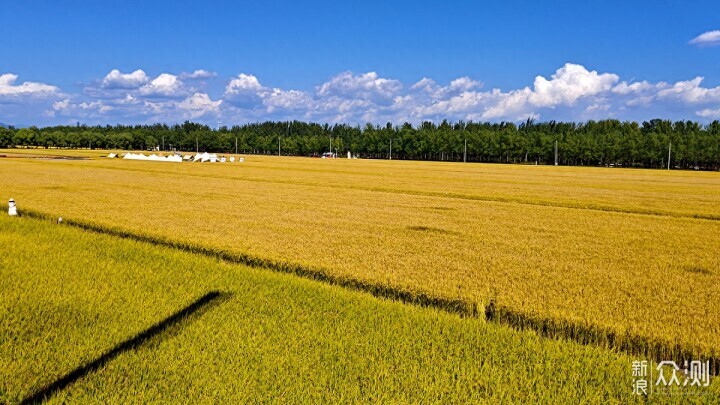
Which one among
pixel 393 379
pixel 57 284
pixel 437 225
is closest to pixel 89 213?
pixel 57 284

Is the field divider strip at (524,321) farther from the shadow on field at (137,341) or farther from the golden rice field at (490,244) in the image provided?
the shadow on field at (137,341)

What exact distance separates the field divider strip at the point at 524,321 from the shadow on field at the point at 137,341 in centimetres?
270

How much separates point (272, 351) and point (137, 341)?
2043 mm

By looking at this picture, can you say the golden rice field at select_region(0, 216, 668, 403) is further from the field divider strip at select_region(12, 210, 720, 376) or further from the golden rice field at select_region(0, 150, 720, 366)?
the golden rice field at select_region(0, 150, 720, 366)

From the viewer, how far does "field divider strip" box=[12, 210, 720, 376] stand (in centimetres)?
A: 733

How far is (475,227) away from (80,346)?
50.8 ft

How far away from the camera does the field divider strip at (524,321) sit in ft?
24.0

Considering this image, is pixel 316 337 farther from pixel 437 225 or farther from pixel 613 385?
pixel 437 225

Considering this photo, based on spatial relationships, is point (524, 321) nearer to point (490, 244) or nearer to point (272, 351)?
point (272, 351)

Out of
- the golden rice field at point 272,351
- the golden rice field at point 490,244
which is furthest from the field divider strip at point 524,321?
the golden rice field at point 272,351

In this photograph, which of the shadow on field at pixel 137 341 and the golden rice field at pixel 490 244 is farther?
the golden rice field at pixel 490 244

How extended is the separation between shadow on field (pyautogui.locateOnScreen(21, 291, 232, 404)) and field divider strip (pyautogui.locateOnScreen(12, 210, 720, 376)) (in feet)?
8.87

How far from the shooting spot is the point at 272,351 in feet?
22.6

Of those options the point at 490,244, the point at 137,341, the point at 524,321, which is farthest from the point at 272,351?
the point at 490,244
